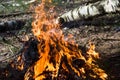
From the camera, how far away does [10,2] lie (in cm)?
1606

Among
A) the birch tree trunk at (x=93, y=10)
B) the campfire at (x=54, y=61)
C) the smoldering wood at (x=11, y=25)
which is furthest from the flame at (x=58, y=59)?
the smoldering wood at (x=11, y=25)

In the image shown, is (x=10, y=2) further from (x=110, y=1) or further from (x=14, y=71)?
(x=14, y=71)

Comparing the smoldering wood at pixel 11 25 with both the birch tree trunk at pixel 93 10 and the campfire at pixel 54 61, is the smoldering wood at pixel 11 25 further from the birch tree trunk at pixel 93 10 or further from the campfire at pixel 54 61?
the campfire at pixel 54 61

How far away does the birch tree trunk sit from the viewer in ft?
28.0

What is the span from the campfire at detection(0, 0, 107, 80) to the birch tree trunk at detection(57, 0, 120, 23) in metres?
1.86

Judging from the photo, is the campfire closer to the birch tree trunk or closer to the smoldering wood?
the birch tree trunk

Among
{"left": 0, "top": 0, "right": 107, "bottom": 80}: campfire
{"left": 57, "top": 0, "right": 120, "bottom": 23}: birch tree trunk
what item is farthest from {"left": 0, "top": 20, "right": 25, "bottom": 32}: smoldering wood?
{"left": 0, "top": 0, "right": 107, "bottom": 80}: campfire

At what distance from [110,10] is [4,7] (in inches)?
306

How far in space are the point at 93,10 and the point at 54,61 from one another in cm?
376

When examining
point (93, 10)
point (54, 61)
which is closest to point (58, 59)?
point (54, 61)

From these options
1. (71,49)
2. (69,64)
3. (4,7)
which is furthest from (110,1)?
(4,7)

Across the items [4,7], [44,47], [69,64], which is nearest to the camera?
[69,64]

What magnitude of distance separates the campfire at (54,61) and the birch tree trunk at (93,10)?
186cm

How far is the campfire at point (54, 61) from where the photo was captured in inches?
235
